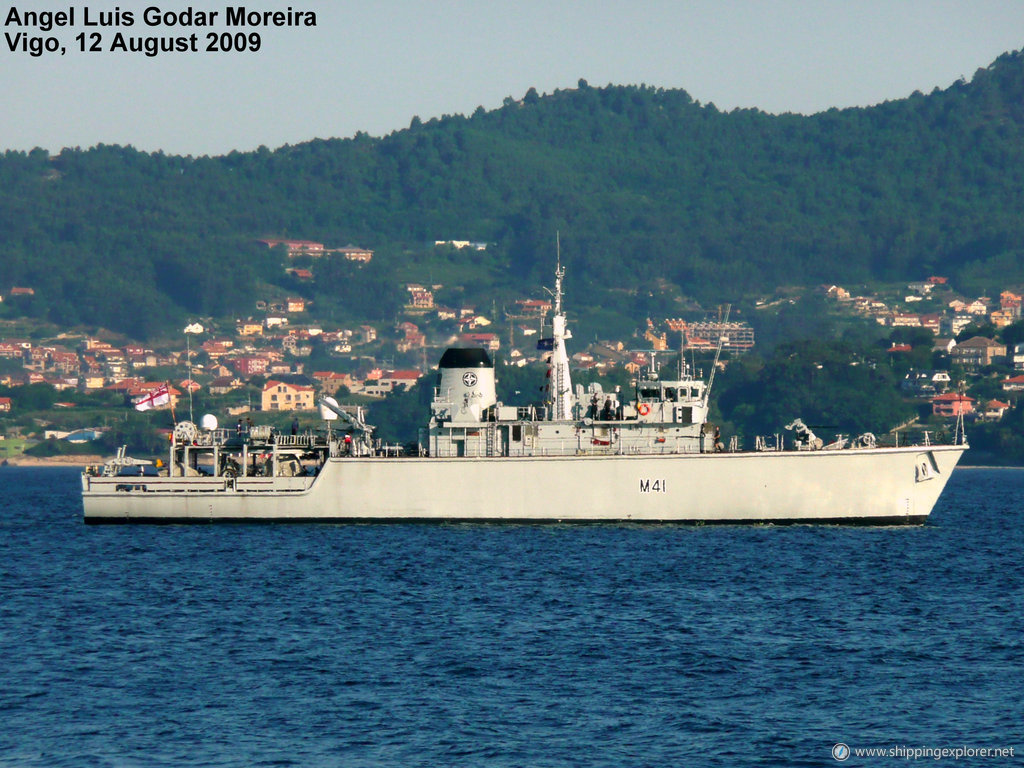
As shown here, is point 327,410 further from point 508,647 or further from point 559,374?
point 508,647

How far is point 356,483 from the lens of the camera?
5853 centimetres

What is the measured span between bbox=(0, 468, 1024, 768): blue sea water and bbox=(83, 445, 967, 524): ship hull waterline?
2.76 ft

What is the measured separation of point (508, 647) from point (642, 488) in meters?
21.7

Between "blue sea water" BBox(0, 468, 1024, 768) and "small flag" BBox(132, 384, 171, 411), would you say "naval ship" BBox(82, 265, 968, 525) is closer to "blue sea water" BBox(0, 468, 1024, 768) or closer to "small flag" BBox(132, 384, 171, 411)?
"blue sea water" BBox(0, 468, 1024, 768)

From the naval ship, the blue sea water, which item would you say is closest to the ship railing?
the naval ship

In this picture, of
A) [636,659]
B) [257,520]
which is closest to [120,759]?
[636,659]

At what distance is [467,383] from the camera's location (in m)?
60.9

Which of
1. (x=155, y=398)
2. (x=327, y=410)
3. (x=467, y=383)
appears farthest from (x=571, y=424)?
(x=155, y=398)

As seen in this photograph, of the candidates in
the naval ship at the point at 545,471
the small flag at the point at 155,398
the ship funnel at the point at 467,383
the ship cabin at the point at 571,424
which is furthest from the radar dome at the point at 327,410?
the small flag at the point at 155,398

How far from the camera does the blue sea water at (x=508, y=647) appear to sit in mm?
27609

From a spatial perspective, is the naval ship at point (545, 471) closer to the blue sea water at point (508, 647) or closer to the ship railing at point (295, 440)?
the ship railing at point (295, 440)

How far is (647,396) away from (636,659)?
25897 millimetres

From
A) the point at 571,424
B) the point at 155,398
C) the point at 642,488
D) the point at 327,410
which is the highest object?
the point at 155,398

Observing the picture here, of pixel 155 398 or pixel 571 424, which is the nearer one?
pixel 571 424
